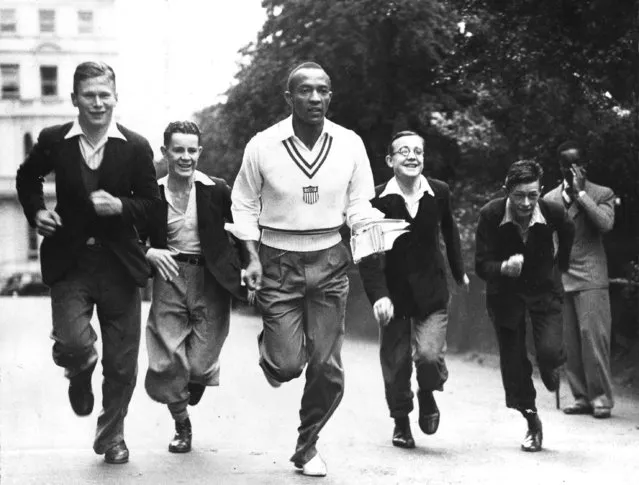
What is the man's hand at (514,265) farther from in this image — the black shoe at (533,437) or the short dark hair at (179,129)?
the short dark hair at (179,129)

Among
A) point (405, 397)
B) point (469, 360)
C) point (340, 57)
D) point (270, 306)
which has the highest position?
point (340, 57)

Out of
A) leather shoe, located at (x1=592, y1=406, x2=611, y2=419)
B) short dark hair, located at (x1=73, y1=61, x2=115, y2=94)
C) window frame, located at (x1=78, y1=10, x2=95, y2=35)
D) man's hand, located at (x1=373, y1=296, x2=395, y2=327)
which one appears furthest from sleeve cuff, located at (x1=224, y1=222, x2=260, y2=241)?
window frame, located at (x1=78, y1=10, x2=95, y2=35)

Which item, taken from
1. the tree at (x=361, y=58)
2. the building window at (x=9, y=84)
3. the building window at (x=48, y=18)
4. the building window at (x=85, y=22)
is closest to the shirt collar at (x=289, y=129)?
the building window at (x=48, y=18)

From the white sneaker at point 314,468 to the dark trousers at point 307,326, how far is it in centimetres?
11

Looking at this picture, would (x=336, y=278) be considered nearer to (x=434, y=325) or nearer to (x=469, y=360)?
(x=434, y=325)

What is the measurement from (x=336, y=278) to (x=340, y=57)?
12567mm

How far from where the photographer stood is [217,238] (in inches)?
307

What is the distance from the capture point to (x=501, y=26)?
50.8 ft

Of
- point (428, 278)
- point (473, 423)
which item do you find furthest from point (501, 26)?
point (428, 278)

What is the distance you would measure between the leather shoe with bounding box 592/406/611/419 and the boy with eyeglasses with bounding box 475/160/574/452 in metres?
1.79

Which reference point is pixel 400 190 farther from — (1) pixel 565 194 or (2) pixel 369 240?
(1) pixel 565 194

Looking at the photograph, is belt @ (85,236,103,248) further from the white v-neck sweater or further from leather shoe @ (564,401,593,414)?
leather shoe @ (564,401,593,414)

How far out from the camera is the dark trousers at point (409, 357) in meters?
8.16

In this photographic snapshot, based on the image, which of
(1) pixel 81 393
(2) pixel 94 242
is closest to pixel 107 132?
(2) pixel 94 242
